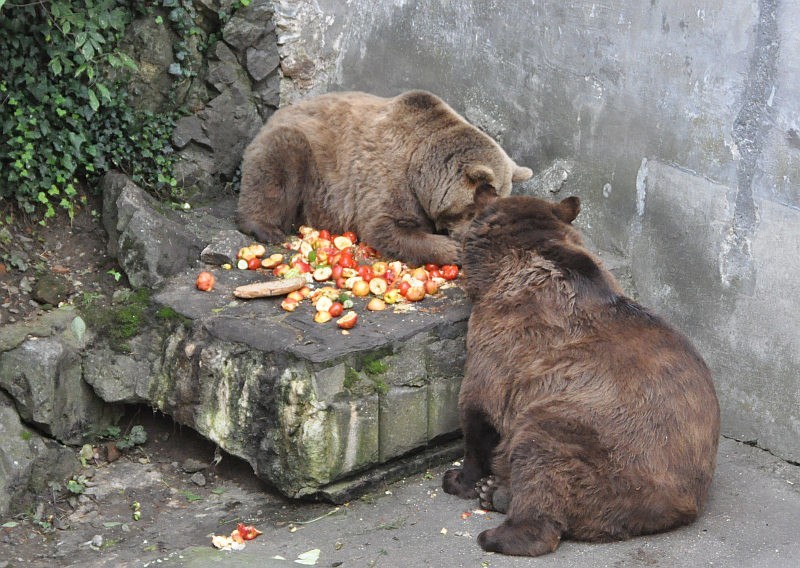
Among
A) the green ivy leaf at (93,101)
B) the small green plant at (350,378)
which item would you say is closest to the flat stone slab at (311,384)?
the small green plant at (350,378)

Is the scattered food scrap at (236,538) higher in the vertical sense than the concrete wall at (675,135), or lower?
lower

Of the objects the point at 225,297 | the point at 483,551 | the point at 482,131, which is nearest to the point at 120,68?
the point at 225,297

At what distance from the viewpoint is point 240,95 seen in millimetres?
8273

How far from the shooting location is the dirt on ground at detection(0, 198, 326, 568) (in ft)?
19.1

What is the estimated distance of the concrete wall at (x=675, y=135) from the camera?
6.16 m

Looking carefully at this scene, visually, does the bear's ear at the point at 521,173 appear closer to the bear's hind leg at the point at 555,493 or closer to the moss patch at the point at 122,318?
the bear's hind leg at the point at 555,493

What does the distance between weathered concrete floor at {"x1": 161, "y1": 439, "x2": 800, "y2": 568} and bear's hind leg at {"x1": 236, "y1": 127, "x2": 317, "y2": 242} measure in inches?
91.3

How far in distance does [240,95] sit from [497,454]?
3992mm

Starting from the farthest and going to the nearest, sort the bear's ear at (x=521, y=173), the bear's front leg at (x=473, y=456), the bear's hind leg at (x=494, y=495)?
the bear's ear at (x=521, y=173) → the bear's front leg at (x=473, y=456) → the bear's hind leg at (x=494, y=495)

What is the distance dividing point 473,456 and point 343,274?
164 cm

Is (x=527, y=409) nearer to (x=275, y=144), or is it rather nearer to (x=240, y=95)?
(x=275, y=144)

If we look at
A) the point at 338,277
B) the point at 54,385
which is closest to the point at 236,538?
the point at 54,385

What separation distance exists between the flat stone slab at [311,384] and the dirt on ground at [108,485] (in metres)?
0.34

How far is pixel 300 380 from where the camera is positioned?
18.9 feet
